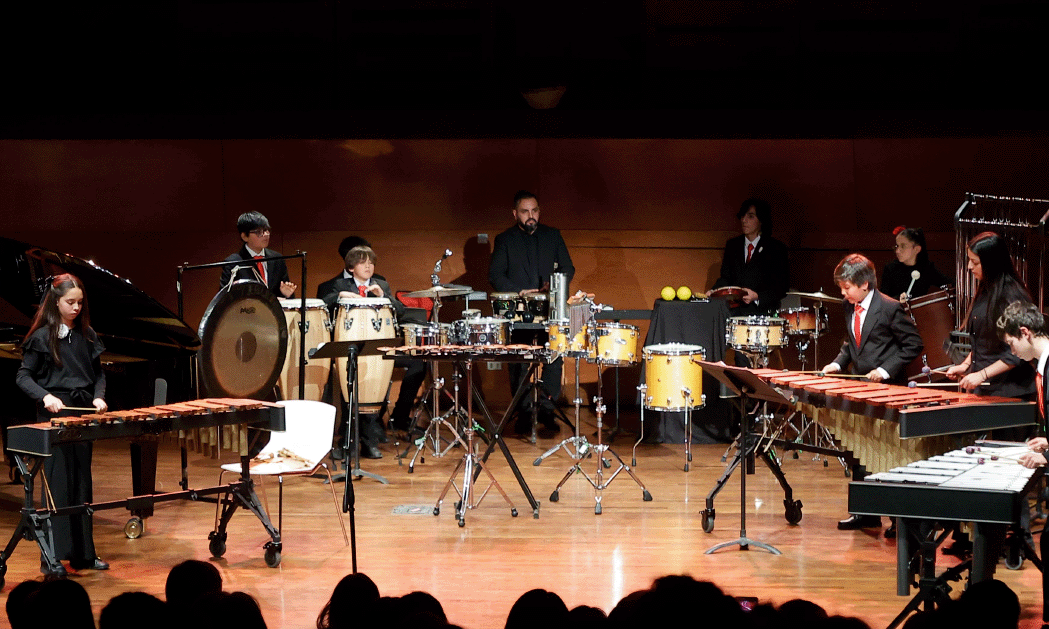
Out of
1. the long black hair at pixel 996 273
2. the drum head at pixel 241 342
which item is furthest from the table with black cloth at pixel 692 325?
the drum head at pixel 241 342

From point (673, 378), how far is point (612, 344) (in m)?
0.48

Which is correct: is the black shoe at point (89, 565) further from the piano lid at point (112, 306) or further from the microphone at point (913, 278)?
the microphone at point (913, 278)

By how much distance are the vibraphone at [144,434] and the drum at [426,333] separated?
7.39 ft

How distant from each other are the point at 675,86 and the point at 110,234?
541cm

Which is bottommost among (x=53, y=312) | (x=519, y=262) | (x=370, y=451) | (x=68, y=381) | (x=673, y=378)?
(x=370, y=451)

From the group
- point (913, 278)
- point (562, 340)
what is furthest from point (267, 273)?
point (913, 278)

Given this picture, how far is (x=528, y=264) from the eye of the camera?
28.8ft

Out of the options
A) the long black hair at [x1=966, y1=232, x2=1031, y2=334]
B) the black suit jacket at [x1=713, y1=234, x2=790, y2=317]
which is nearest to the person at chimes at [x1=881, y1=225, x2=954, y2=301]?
the black suit jacket at [x1=713, y1=234, x2=790, y2=317]

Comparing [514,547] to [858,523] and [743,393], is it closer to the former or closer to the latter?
[743,393]

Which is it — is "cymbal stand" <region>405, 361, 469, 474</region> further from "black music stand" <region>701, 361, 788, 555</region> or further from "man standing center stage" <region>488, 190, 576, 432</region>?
"black music stand" <region>701, 361, 788, 555</region>

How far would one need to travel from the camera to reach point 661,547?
5.50m

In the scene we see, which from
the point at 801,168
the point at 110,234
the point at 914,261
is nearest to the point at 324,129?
the point at 110,234

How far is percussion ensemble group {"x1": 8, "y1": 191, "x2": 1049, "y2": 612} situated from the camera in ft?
16.9

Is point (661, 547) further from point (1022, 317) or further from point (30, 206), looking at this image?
point (30, 206)
